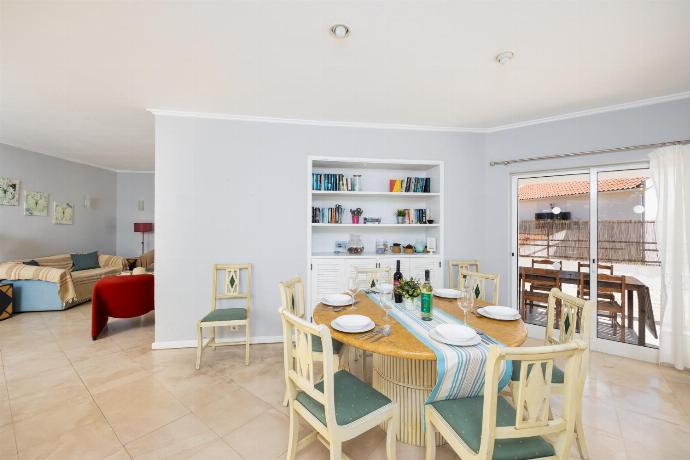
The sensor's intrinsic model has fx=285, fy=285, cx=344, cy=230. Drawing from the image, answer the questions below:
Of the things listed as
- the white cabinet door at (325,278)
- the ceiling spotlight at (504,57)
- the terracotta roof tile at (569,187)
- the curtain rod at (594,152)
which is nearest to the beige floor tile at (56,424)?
the white cabinet door at (325,278)

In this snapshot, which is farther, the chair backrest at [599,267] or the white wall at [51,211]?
the white wall at [51,211]

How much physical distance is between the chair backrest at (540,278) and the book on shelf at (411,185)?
5.15 ft

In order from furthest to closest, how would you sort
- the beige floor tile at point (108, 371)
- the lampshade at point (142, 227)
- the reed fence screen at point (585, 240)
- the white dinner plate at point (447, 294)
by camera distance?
the lampshade at point (142, 227)
the reed fence screen at point (585, 240)
the beige floor tile at point (108, 371)
the white dinner plate at point (447, 294)

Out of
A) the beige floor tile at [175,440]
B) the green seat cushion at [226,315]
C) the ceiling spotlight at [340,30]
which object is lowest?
the beige floor tile at [175,440]

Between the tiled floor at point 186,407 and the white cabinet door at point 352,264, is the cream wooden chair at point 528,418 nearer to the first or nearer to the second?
the tiled floor at point 186,407

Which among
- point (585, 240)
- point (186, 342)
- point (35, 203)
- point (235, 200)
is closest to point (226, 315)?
point (186, 342)

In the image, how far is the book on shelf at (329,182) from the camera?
3.44 meters

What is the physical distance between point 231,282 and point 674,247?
443cm

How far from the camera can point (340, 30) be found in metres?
1.82

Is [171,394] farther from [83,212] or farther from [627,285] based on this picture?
[83,212]

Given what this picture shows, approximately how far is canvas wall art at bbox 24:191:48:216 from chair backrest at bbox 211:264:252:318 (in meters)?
4.36

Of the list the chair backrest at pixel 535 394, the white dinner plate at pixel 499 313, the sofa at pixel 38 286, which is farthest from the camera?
the sofa at pixel 38 286

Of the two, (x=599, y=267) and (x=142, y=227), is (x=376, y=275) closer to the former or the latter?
(x=599, y=267)

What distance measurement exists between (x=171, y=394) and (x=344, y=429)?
1.73 metres
